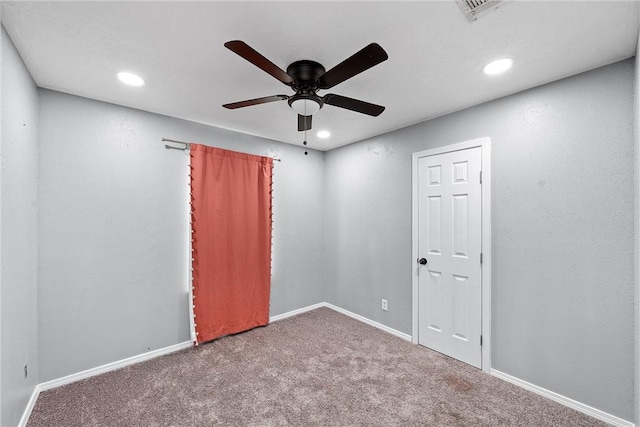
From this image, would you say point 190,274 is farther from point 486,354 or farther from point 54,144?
point 486,354

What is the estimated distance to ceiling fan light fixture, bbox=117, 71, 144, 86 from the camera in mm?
2033

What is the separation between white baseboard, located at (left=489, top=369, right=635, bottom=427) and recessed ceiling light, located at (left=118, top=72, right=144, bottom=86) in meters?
3.77

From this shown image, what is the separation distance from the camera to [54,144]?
89.6 inches

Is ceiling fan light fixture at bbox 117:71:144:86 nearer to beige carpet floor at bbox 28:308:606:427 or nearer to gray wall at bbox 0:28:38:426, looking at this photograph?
gray wall at bbox 0:28:38:426

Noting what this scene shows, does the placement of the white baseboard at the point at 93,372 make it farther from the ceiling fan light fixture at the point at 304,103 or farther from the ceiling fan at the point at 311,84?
the ceiling fan light fixture at the point at 304,103

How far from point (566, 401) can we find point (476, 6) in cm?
271

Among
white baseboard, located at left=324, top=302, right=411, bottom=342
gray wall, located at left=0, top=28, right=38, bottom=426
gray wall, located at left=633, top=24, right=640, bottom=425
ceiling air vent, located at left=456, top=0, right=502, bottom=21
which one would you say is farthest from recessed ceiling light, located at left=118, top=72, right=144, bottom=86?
white baseboard, located at left=324, top=302, right=411, bottom=342

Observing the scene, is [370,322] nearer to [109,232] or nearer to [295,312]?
[295,312]

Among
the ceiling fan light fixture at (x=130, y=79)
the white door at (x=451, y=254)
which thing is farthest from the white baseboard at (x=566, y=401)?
the ceiling fan light fixture at (x=130, y=79)

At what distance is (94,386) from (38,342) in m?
0.56

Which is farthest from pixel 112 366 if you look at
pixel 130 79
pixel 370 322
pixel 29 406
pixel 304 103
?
pixel 304 103

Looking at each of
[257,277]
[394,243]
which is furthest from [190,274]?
[394,243]

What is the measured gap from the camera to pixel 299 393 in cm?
219

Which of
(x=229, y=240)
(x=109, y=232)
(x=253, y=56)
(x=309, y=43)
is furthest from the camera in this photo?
(x=229, y=240)
